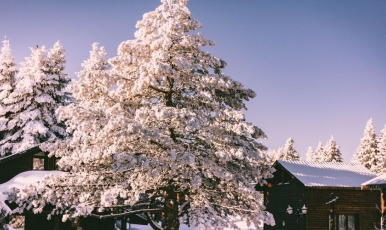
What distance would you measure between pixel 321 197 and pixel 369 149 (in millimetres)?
36335

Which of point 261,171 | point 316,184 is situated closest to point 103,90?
point 261,171

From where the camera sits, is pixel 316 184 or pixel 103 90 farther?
pixel 316 184

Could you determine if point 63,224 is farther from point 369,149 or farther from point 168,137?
point 369,149

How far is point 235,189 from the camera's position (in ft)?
62.4

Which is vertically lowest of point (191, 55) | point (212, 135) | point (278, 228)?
point (278, 228)

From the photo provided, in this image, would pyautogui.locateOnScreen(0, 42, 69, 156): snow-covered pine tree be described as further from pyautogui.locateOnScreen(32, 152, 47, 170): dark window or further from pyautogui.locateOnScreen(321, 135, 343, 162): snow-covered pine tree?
→ pyautogui.locateOnScreen(321, 135, 343, 162): snow-covered pine tree

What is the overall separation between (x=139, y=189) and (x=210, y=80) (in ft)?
16.5

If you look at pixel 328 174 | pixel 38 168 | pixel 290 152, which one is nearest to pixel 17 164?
pixel 38 168

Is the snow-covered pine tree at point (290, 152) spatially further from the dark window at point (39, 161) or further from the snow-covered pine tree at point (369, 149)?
the dark window at point (39, 161)

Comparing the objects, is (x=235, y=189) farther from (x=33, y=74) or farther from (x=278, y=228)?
(x=33, y=74)

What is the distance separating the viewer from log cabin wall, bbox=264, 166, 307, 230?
35.1 meters

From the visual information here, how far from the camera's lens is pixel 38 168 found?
29.7m

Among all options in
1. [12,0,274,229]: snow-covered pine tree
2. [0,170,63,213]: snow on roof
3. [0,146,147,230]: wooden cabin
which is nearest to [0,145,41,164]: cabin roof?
[0,146,147,230]: wooden cabin

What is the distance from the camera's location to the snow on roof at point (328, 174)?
34.6m
